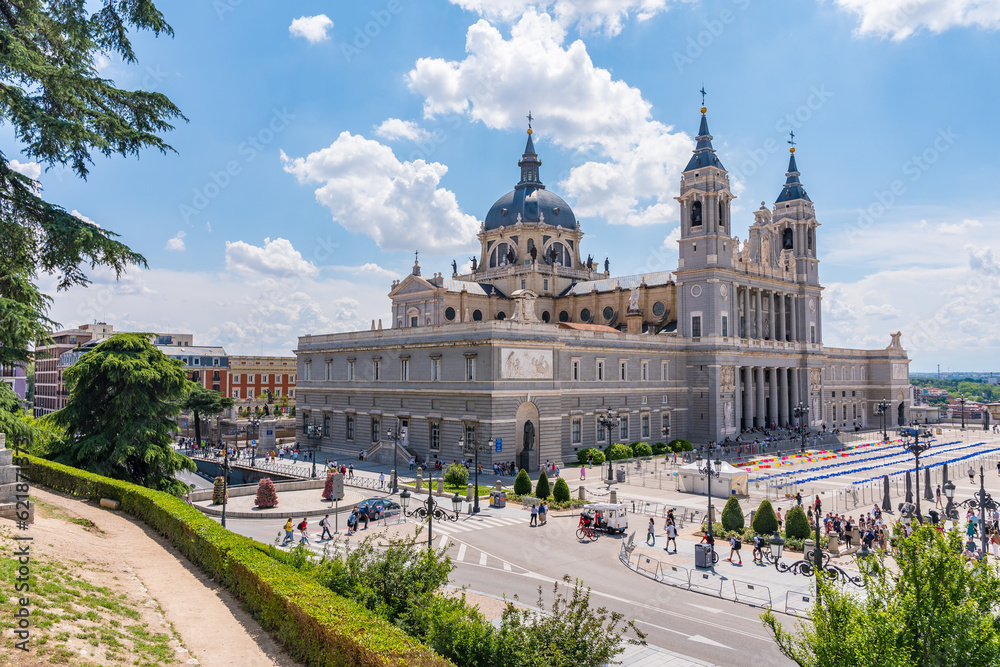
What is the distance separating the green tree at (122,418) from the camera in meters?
31.1

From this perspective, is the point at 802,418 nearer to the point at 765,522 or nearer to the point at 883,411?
the point at 883,411

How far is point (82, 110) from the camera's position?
16281mm

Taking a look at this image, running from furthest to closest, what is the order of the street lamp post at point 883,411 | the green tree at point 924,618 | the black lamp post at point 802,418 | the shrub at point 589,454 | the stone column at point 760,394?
the stone column at point 760,394 < the street lamp post at point 883,411 < the black lamp post at point 802,418 < the shrub at point 589,454 < the green tree at point 924,618

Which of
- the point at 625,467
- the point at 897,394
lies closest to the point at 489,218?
the point at 625,467

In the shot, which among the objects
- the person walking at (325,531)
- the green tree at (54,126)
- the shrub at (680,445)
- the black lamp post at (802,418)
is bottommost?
the person walking at (325,531)

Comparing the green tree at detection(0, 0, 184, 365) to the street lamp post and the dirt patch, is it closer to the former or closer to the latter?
the dirt patch

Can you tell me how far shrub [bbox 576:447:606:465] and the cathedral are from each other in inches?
43.3

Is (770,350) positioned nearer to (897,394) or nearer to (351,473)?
(897,394)

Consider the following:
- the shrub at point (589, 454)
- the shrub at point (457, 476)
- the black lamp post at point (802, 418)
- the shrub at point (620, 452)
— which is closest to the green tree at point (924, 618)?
the shrub at point (457, 476)

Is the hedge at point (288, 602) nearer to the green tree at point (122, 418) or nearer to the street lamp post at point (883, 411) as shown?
the green tree at point (122, 418)

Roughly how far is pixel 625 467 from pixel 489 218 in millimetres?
40756

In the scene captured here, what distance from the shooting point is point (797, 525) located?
2848 centimetres

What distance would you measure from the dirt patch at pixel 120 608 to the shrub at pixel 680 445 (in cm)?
4732

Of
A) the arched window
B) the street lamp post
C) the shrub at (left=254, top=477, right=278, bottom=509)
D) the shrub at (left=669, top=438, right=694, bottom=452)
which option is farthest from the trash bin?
the street lamp post
